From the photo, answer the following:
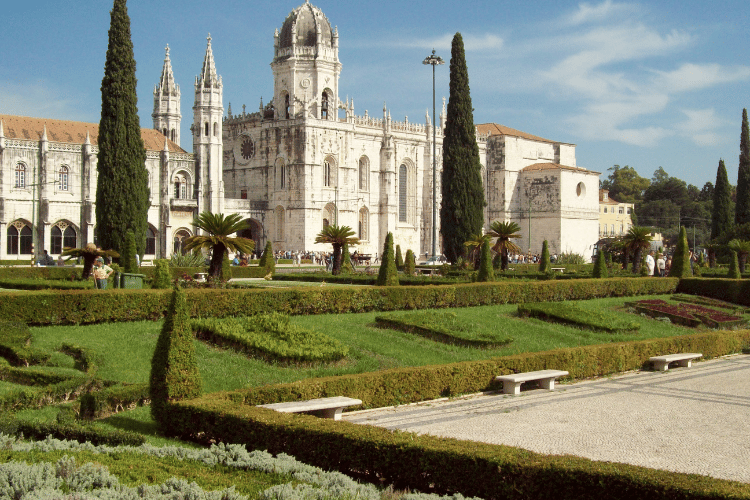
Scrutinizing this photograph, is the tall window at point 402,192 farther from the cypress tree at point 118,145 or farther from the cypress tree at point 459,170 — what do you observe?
the cypress tree at point 118,145

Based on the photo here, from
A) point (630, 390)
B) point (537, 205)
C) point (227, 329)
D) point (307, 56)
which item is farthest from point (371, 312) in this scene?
point (537, 205)

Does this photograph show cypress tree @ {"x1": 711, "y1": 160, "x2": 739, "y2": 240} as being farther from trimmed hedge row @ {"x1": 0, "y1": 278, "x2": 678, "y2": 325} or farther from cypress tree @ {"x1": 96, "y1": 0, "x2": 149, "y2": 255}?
cypress tree @ {"x1": 96, "y1": 0, "x2": 149, "y2": 255}

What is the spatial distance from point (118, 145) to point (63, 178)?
56.8 ft

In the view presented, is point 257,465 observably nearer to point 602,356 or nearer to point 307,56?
point 602,356

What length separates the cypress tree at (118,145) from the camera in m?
31.3

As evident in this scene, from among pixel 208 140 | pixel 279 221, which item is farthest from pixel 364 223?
pixel 208 140

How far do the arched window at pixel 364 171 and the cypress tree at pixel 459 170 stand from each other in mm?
21263

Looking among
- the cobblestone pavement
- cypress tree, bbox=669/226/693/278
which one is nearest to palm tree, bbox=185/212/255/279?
the cobblestone pavement

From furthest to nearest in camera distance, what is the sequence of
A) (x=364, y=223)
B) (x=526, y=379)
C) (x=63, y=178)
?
(x=364, y=223) < (x=63, y=178) < (x=526, y=379)

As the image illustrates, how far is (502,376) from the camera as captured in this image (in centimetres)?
1298

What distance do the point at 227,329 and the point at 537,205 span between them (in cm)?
5792

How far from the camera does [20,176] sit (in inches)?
1800

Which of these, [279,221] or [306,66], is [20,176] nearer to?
[279,221]

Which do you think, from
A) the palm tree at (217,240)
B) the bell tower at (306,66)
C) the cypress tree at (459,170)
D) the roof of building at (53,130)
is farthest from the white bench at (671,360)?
the bell tower at (306,66)
